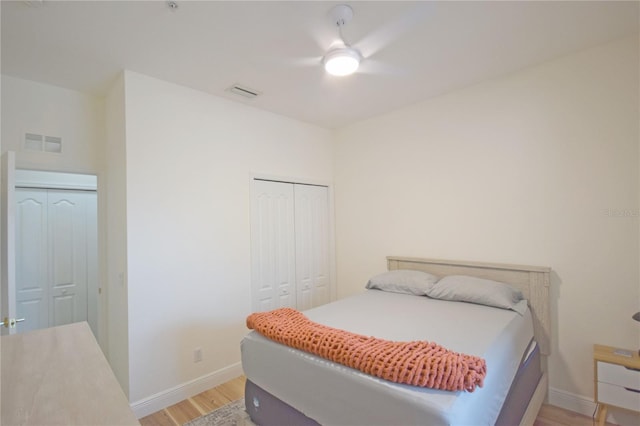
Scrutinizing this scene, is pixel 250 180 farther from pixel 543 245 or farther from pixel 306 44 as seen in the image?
pixel 543 245

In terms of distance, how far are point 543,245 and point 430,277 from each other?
0.93 m

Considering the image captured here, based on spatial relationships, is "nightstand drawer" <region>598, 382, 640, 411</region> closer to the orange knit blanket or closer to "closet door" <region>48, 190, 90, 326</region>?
the orange knit blanket

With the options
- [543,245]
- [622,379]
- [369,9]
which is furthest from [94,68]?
[622,379]

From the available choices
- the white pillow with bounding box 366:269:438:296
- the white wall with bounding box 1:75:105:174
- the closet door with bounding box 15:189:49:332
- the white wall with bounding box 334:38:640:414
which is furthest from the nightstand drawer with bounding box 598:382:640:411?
the closet door with bounding box 15:189:49:332

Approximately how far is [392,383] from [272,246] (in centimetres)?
222

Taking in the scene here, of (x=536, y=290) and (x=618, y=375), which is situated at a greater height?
(x=536, y=290)

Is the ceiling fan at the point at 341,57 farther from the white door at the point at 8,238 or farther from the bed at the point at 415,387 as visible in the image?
the white door at the point at 8,238

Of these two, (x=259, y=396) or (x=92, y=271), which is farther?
(x=92, y=271)

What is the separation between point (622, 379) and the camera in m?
1.88

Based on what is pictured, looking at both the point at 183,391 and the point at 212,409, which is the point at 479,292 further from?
the point at 183,391

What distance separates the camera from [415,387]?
1279mm

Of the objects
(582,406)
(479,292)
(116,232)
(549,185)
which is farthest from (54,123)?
(582,406)

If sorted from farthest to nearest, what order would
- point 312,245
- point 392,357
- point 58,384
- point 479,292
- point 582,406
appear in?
point 312,245 → point 479,292 → point 582,406 → point 392,357 → point 58,384

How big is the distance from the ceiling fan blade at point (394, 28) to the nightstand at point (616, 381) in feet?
8.06
